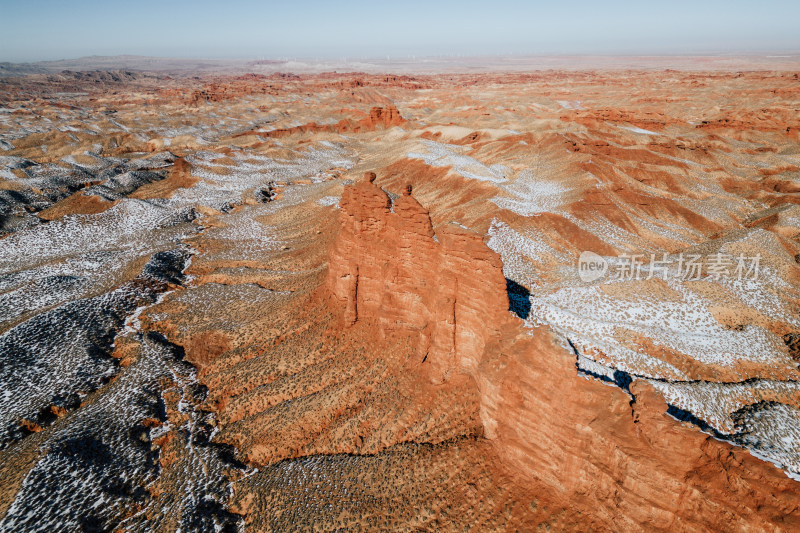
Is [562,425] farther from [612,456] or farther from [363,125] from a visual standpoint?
[363,125]

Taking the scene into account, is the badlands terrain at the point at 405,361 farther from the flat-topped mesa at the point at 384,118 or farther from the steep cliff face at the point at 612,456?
the flat-topped mesa at the point at 384,118

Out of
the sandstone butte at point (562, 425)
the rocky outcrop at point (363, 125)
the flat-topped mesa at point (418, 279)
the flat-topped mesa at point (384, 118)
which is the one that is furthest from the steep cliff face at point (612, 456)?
the flat-topped mesa at point (384, 118)

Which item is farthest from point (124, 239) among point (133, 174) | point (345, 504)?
point (345, 504)

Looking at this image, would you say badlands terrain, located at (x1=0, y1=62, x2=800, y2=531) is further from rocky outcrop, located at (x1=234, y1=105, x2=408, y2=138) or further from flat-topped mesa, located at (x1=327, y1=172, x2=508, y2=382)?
rocky outcrop, located at (x1=234, y1=105, x2=408, y2=138)

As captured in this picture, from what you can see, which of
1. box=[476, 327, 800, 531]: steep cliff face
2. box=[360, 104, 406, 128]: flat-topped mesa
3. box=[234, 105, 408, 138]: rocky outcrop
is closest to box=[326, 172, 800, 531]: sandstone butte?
box=[476, 327, 800, 531]: steep cliff face

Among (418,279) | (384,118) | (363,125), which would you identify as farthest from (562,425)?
(384,118)

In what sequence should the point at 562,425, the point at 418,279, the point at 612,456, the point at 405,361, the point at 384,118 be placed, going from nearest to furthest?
the point at 612,456, the point at 562,425, the point at 405,361, the point at 418,279, the point at 384,118
